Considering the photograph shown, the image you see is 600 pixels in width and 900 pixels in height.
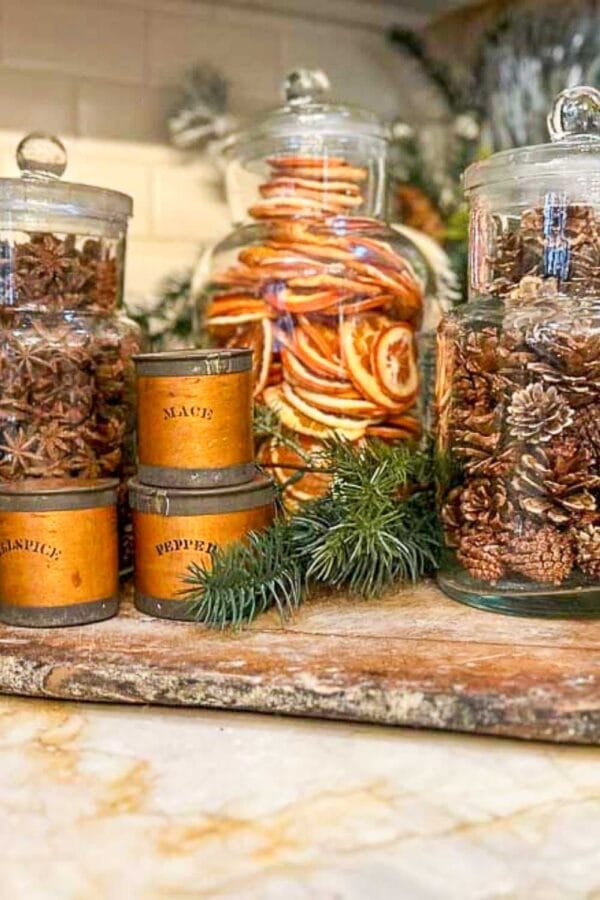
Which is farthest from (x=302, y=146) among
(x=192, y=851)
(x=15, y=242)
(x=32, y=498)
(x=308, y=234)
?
(x=192, y=851)

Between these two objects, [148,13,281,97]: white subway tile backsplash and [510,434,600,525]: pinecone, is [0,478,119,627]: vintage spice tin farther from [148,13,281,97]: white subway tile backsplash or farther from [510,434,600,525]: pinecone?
[148,13,281,97]: white subway tile backsplash

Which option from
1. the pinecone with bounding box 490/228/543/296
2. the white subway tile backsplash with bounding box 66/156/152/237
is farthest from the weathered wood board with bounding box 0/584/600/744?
the white subway tile backsplash with bounding box 66/156/152/237

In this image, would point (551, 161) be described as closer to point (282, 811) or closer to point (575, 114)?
point (575, 114)

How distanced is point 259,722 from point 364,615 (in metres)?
0.14

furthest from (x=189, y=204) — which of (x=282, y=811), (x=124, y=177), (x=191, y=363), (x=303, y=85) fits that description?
(x=282, y=811)

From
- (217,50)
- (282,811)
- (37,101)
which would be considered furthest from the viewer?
(217,50)

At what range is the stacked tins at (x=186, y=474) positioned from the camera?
717 mm

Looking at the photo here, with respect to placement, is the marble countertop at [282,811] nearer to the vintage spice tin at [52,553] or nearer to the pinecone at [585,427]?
the vintage spice tin at [52,553]

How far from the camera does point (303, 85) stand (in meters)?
0.93

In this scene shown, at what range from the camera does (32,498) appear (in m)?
0.69

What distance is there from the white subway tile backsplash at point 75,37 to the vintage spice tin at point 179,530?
59 cm

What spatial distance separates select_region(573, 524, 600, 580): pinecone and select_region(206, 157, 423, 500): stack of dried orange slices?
0.66 feet

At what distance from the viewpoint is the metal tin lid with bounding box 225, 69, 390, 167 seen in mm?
915

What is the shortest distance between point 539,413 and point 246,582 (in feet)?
0.69
